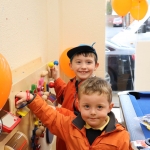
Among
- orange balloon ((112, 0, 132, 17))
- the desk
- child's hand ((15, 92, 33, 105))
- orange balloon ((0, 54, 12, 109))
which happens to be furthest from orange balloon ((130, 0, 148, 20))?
orange balloon ((0, 54, 12, 109))

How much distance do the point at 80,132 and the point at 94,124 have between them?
8cm

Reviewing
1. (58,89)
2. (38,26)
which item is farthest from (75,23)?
(58,89)

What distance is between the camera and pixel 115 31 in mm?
3281

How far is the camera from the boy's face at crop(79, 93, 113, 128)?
1114 mm

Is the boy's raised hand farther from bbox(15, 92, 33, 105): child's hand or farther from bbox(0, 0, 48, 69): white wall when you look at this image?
bbox(15, 92, 33, 105): child's hand

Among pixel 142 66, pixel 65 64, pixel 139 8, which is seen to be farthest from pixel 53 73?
pixel 142 66

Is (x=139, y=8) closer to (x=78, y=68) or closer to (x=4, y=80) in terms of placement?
(x=78, y=68)

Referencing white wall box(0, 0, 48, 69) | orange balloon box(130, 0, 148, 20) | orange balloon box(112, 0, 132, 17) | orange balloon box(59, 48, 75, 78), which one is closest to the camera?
white wall box(0, 0, 48, 69)

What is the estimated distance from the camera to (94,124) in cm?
114

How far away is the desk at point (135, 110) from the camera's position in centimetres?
130

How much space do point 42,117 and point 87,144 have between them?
0.28 metres

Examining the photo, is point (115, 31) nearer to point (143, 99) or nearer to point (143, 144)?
point (143, 99)

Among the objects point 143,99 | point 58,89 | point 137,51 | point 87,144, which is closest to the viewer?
point 87,144

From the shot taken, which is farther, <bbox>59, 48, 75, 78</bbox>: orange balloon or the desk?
<bbox>59, 48, 75, 78</bbox>: orange balloon
